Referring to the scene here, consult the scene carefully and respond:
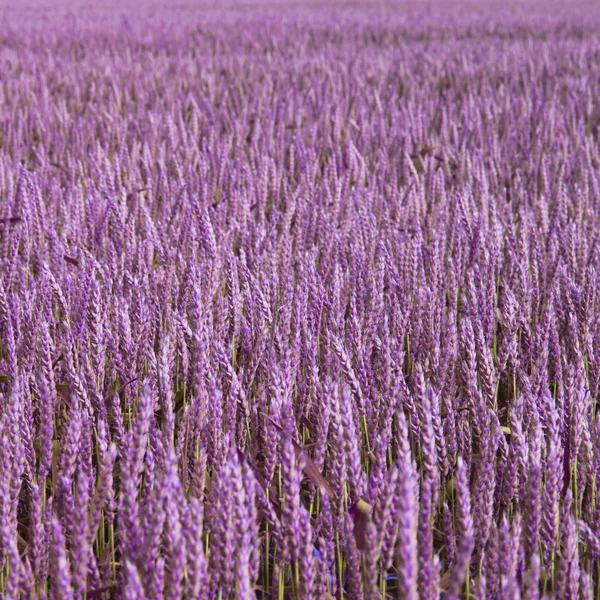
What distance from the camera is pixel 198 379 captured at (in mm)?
1326

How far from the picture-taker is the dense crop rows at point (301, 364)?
101cm

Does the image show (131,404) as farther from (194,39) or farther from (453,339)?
(194,39)

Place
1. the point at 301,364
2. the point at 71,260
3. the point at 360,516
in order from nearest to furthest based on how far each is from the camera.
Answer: the point at 360,516
the point at 301,364
the point at 71,260

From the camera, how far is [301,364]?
1773mm

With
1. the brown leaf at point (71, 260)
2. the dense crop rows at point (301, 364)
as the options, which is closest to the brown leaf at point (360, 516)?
the dense crop rows at point (301, 364)

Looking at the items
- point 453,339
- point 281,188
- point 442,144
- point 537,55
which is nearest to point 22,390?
point 453,339

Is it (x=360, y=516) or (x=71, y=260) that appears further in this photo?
(x=71, y=260)

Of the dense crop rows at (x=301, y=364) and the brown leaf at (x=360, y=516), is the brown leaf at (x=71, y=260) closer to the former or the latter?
the dense crop rows at (x=301, y=364)

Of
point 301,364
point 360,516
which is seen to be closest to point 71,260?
point 301,364

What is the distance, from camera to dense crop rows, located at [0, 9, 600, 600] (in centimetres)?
101

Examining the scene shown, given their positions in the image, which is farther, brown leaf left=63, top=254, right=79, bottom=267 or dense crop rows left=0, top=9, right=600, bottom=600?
brown leaf left=63, top=254, right=79, bottom=267

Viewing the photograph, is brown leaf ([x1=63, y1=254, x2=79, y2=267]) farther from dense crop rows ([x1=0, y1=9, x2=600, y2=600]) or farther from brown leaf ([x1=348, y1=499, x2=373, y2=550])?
brown leaf ([x1=348, y1=499, x2=373, y2=550])

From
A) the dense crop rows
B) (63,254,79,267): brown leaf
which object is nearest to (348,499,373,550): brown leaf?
the dense crop rows

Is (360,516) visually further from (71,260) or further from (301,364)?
(71,260)
